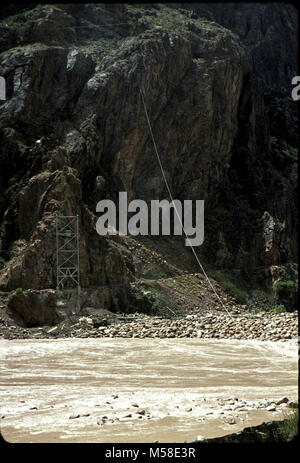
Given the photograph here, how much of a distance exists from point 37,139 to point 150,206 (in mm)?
10599

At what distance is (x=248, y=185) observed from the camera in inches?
1831

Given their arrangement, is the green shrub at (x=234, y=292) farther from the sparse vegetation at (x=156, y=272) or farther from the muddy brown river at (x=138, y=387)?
the muddy brown river at (x=138, y=387)

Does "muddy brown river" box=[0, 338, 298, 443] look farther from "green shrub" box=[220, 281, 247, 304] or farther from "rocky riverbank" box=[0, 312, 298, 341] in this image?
"green shrub" box=[220, 281, 247, 304]

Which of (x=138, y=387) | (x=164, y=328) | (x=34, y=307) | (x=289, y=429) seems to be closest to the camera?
(x=289, y=429)

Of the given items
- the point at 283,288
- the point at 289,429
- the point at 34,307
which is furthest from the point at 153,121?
the point at 289,429

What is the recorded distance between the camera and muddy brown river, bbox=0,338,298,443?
7145 millimetres

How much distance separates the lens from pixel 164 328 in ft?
75.9

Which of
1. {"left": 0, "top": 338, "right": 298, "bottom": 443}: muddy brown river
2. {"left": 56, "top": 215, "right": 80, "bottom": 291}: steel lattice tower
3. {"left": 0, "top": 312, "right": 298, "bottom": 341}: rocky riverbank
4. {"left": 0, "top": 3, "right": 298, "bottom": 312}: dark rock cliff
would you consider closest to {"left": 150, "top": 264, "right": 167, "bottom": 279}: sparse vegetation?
{"left": 0, "top": 3, "right": 298, "bottom": 312}: dark rock cliff

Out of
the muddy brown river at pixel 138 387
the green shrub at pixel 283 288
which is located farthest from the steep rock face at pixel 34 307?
the green shrub at pixel 283 288

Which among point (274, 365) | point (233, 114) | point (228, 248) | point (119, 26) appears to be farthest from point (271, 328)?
point (119, 26)

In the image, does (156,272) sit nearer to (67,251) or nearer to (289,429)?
(67,251)

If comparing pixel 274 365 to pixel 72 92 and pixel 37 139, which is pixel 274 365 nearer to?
pixel 37 139

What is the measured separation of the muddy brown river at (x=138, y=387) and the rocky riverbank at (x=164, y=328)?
1133 millimetres

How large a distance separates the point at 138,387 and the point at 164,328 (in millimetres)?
11567
